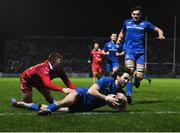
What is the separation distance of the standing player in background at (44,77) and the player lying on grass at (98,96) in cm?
24

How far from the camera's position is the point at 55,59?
9.81 metres

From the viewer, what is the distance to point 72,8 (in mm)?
53094

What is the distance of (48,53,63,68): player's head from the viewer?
9693mm

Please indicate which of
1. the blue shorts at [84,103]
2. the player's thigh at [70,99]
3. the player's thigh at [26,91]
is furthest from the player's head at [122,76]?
the player's thigh at [26,91]

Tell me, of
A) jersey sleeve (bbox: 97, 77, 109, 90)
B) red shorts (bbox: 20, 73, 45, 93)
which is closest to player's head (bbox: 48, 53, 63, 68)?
red shorts (bbox: 20, 73, 45, 93)

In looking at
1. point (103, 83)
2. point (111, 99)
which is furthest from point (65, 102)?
point (111, 99)

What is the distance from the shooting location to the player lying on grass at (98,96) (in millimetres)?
8492

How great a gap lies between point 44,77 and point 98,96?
69.1 inches

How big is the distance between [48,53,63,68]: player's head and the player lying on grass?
3.54 ft

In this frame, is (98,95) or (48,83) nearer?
(98,95)

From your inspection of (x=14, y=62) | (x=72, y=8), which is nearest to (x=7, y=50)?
(x=14, y=62)

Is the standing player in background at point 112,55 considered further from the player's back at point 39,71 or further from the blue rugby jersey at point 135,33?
the player's back at point 39,71

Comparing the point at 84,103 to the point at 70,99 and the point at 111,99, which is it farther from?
the point at 111,99

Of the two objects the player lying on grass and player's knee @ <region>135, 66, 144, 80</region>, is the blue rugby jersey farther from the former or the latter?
the player lying on grass
